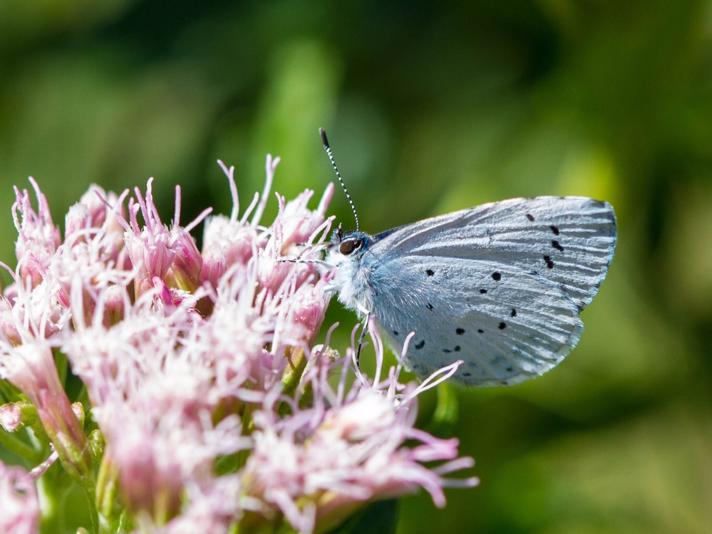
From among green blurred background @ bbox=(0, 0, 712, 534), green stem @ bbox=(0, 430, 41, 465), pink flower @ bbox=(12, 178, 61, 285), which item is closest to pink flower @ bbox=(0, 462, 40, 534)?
green stem @ bbox=(0, 430, 41, 465)

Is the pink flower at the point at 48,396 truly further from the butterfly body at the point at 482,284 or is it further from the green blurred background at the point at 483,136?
the green blurred background at the point at 483,136

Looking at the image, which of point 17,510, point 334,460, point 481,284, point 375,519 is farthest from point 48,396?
point 481,284

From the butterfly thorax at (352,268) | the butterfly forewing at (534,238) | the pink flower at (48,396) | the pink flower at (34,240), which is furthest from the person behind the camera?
the butterfly thorax at (352,268)

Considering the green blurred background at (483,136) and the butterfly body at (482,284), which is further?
the green blurred background at (483,136)

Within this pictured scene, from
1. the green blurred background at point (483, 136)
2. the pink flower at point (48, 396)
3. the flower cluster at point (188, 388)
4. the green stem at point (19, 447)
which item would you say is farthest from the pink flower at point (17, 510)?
the green blurred background at point (483, 136)

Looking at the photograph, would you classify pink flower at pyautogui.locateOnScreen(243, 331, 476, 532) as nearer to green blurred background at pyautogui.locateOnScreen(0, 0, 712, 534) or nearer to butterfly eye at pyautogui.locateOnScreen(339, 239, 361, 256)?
butterfly eye at pyautogui.locateOnScreen(339, 239, 361, 256)

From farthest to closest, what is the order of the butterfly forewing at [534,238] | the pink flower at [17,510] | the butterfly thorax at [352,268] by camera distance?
the butterfly thorax at [352,268], the butterfly forewing at [534,238], the pink flower at [17,510]

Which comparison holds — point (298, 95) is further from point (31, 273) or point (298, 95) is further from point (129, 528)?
point (129, 528)

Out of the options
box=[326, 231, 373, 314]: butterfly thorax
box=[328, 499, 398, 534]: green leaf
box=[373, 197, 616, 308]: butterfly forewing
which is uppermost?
box=[373, 197, 616, 308]: butterfly forewing

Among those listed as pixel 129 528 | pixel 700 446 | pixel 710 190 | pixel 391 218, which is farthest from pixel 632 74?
pixel 129 528
